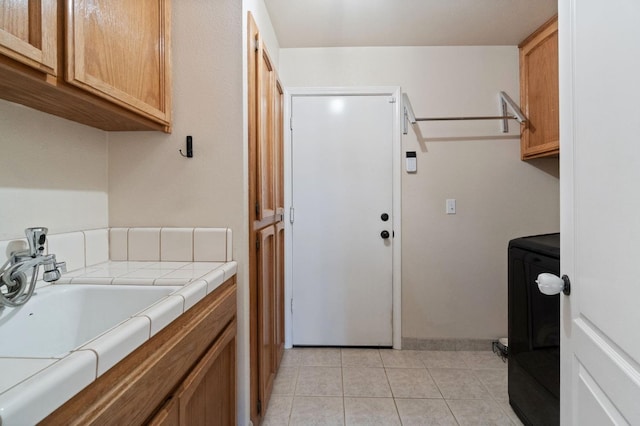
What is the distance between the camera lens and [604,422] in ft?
1.99

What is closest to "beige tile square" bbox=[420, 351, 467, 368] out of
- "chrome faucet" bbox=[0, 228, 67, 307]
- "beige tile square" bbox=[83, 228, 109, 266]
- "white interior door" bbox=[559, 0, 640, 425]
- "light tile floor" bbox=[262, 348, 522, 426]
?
"light tile floor" bbox=[262, 348, 522, 426]

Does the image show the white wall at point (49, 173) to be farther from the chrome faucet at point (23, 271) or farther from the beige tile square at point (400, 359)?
the beige tile square at point (400, 359)

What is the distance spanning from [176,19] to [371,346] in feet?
7.72

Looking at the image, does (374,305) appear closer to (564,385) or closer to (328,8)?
(564,385)

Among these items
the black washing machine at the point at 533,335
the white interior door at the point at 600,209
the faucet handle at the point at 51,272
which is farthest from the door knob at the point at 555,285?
the faucet handle at the point at 51,272

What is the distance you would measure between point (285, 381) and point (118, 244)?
1.28 meters

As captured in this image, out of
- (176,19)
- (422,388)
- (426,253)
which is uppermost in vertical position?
(176,19)

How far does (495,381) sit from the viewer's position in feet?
6.15

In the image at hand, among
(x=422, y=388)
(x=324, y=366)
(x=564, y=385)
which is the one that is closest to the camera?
(x=564, y=385)

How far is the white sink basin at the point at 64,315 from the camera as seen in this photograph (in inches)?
29.0

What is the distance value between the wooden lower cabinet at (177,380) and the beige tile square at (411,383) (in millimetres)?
1069

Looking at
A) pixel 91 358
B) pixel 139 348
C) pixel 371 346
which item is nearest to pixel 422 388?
pixel 371 346

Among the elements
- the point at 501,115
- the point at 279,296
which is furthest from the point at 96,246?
the point at 501,115

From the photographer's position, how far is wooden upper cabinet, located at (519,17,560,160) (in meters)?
1.89
